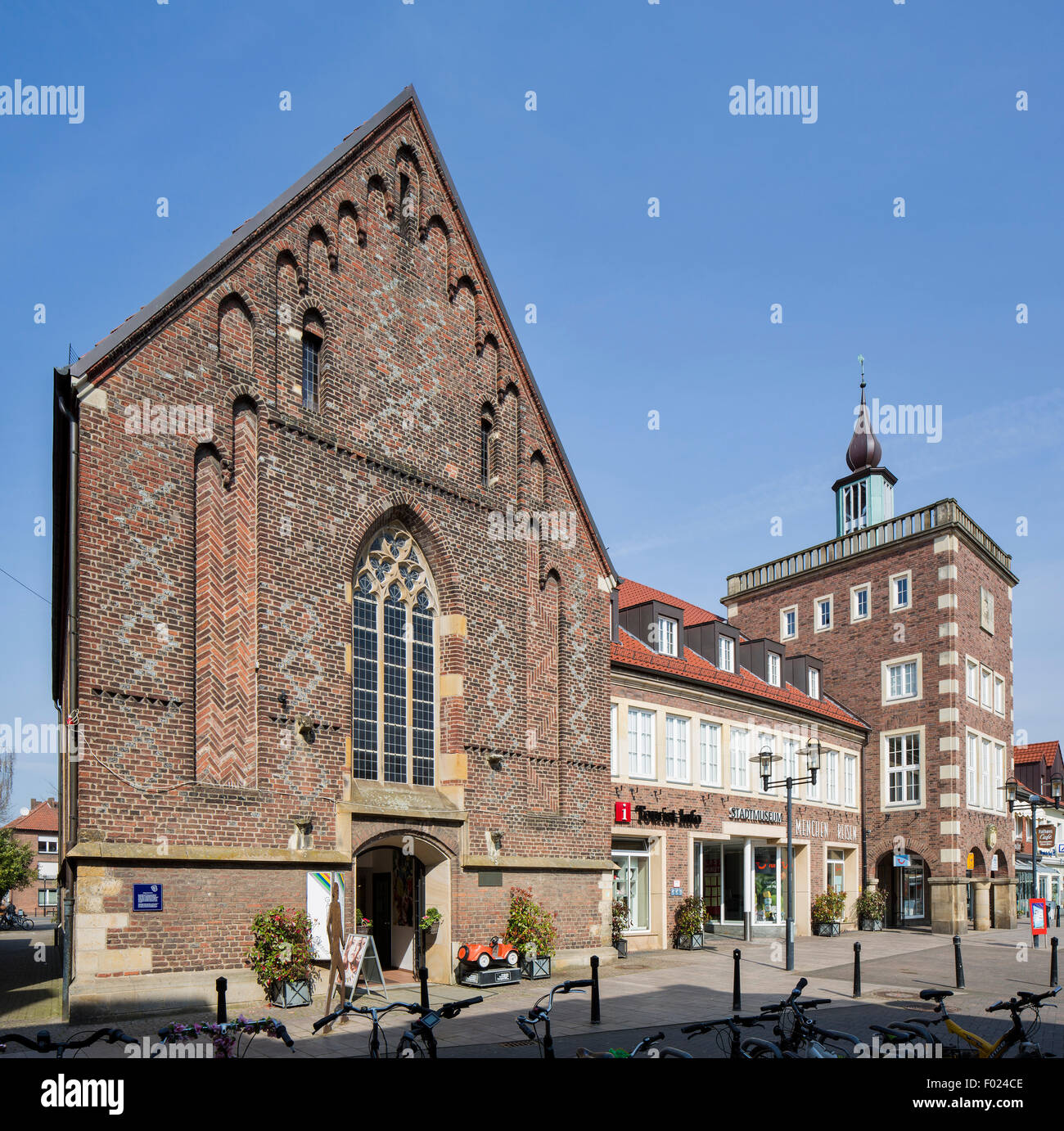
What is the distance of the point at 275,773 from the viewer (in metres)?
17.1

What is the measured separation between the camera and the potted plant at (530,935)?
67.1 feet

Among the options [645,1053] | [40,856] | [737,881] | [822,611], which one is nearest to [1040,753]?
[822,611]

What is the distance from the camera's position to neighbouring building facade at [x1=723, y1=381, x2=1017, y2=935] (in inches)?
1503

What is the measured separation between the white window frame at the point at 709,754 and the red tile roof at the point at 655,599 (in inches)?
153

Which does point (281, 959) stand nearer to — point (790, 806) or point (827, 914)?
point (790, 806)

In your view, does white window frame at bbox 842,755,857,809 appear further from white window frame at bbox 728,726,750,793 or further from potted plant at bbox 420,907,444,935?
potted plant at bbox 420,907,444,935

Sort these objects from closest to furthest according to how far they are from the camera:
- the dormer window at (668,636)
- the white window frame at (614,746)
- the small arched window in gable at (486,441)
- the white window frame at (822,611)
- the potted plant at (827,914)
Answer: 1. the small arched window in gable at (486,441)
2. the white window frame at (614,746)
3. the dormer window at (668,636)
4. the potted plant at (827,914)
5. the white window frame at (822,611)

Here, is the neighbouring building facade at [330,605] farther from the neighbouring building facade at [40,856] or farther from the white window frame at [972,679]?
the neighbouring building facade at [40,856]

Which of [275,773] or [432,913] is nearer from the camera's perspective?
[275,773]

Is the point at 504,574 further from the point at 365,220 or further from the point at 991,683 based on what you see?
the point at 991,683

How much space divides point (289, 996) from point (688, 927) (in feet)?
47.7

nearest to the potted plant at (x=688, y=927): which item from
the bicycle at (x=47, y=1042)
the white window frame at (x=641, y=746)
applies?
the white window frame at (x=641, y=746)
